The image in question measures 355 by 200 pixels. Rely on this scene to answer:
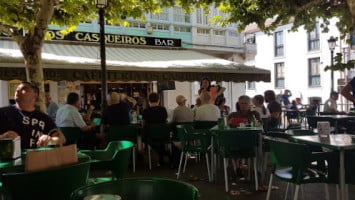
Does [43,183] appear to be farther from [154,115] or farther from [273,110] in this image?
[273,110]

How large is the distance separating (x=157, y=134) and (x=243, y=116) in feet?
6.02

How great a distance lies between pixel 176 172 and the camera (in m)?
7.47

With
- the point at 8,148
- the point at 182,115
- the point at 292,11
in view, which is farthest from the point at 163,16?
the point at 8,148

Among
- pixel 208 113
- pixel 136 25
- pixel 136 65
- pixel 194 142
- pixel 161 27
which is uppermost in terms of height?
pixel 161 27

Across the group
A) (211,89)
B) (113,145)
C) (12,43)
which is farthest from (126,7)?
(12,43)

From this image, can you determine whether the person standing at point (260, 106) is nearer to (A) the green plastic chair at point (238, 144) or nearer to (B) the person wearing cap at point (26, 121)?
(A) the green plastic chair at point (238, 144)

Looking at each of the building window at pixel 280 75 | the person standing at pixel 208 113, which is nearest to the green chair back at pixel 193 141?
the person standing at pixel 208 113

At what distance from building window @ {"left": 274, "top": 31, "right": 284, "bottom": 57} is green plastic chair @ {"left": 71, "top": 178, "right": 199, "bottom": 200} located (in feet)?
100

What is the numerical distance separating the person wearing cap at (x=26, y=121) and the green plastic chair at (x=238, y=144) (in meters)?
2.60

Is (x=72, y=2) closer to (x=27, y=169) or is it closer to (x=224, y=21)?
(x=224, y=21)

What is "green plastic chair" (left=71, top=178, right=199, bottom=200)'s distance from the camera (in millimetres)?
2117

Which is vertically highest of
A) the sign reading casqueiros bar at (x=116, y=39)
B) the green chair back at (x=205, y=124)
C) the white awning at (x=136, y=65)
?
the sign reading casqueiros bar at (x=116, y=39)

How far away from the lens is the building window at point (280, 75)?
31203 millimetres

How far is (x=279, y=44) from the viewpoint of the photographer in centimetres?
3162
